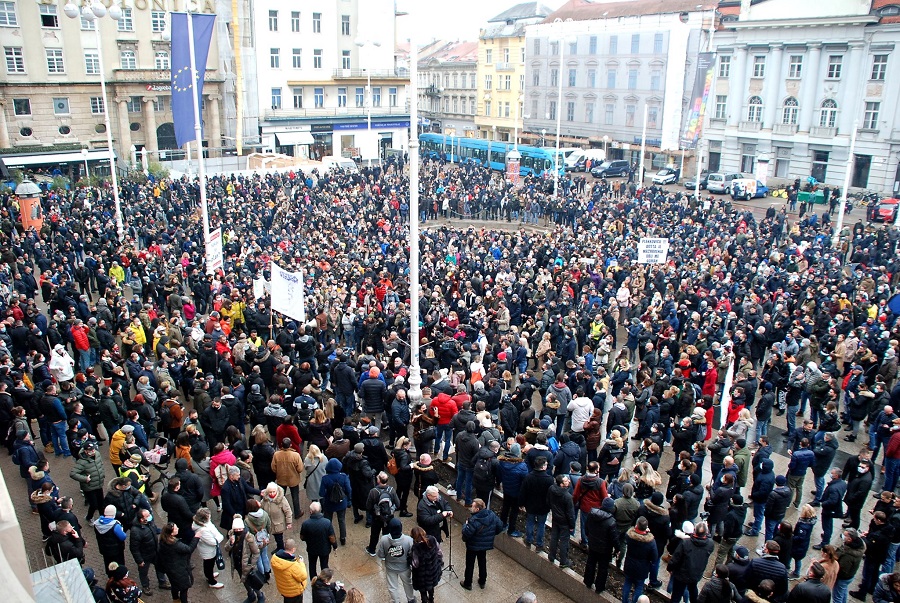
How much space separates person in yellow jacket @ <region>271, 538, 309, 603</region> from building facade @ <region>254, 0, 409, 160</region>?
47.7 metres

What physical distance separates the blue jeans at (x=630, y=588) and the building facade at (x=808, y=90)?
35.2m

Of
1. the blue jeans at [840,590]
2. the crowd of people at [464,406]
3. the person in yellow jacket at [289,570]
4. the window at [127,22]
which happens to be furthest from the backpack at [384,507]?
the window at [127,22]

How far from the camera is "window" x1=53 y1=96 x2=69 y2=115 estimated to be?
4650 cm

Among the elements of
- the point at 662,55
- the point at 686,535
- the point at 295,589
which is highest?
the point at 662,55

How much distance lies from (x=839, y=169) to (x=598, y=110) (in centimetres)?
2210

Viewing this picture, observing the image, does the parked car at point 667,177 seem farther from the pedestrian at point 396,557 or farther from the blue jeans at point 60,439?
the pedestrian at point 396,557

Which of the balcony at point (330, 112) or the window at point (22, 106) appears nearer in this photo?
the window at point (22, 106)

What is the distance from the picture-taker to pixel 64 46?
46.1 metres

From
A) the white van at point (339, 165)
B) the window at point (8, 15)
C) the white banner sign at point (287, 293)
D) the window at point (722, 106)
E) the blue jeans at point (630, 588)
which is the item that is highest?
the window at point (8, 15)

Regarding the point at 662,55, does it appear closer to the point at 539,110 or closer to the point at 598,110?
the point at 598,110

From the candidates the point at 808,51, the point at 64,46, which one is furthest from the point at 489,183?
the point at 64,46

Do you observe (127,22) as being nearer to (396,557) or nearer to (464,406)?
(464,406)

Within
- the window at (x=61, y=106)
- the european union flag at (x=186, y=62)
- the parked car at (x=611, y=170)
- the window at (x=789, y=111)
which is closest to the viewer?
the european union flag at (x=186, y=62)

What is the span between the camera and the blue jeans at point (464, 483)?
1062 cm
